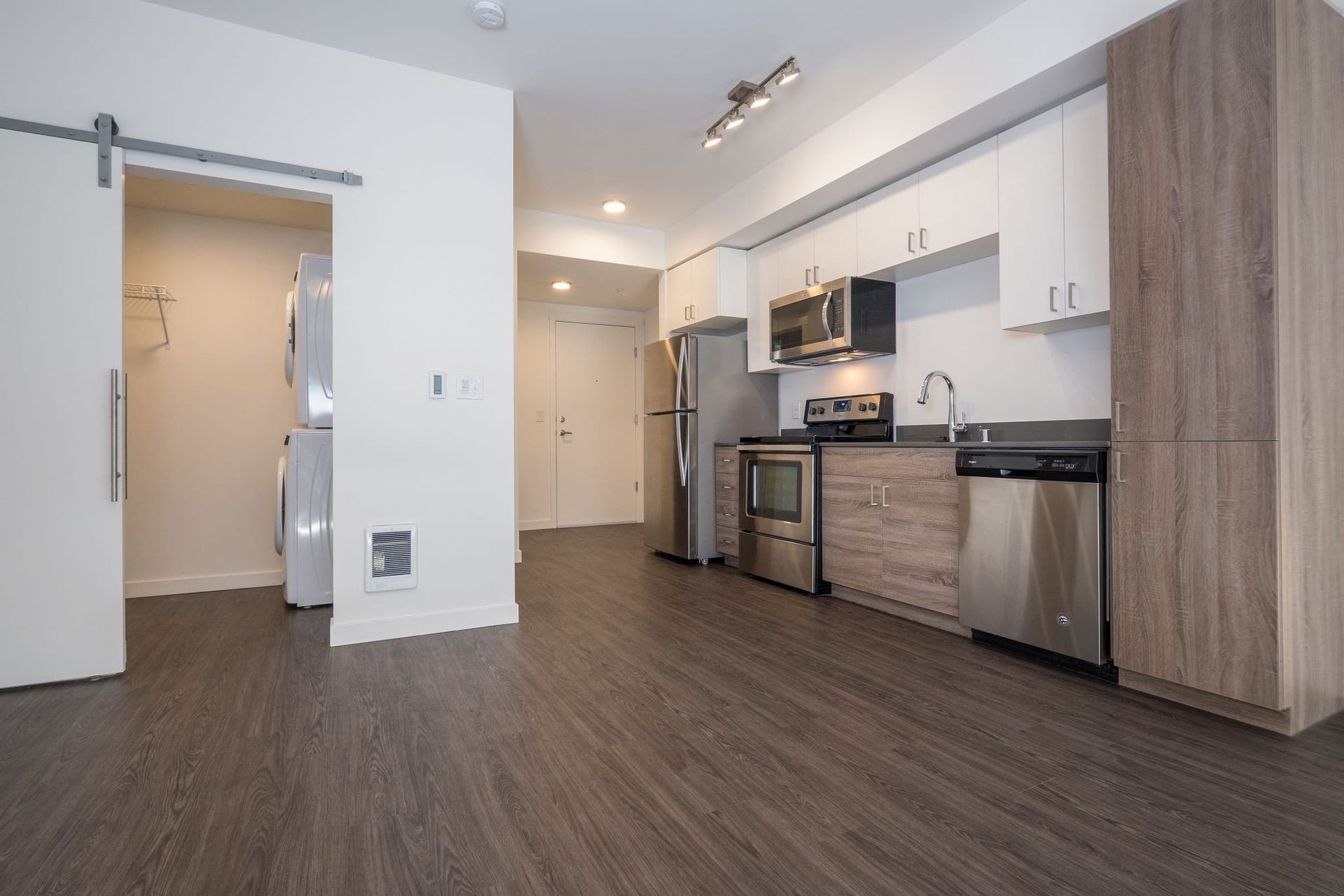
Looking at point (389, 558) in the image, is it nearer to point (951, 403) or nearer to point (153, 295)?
point (153, 295)

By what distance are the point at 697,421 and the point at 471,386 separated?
6.21 ft

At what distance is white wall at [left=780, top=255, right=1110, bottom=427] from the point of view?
2.84 meters

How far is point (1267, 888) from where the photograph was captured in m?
1.23

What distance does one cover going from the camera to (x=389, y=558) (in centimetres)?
291

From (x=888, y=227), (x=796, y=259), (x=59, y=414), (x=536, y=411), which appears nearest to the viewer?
(x=59, y=414)

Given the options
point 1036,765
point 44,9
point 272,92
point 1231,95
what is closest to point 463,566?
point 272,92

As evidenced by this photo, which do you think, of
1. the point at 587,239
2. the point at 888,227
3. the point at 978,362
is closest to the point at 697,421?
the point at 587,239

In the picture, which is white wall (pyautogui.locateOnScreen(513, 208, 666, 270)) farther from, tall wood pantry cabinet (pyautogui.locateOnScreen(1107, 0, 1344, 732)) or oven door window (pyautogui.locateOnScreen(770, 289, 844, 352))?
tall wood pantry cabinet (pyautogui.locateOnScreen(1107, 0, 1344, 732))

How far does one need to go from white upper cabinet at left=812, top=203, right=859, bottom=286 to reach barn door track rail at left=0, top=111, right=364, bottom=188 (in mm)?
2604

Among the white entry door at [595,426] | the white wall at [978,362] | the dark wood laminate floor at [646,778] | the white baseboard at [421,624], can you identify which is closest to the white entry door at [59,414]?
the dark wood laminate floor at [646,778]

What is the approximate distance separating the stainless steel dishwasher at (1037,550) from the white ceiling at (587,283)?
338cm

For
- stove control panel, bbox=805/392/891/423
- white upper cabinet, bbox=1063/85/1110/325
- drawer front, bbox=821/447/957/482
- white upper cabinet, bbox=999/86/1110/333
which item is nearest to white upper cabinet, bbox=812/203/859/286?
stove control panel, bbox=805/392/891/423

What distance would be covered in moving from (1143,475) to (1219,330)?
1.58 ft

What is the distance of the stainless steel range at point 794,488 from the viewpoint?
11.9 feet
